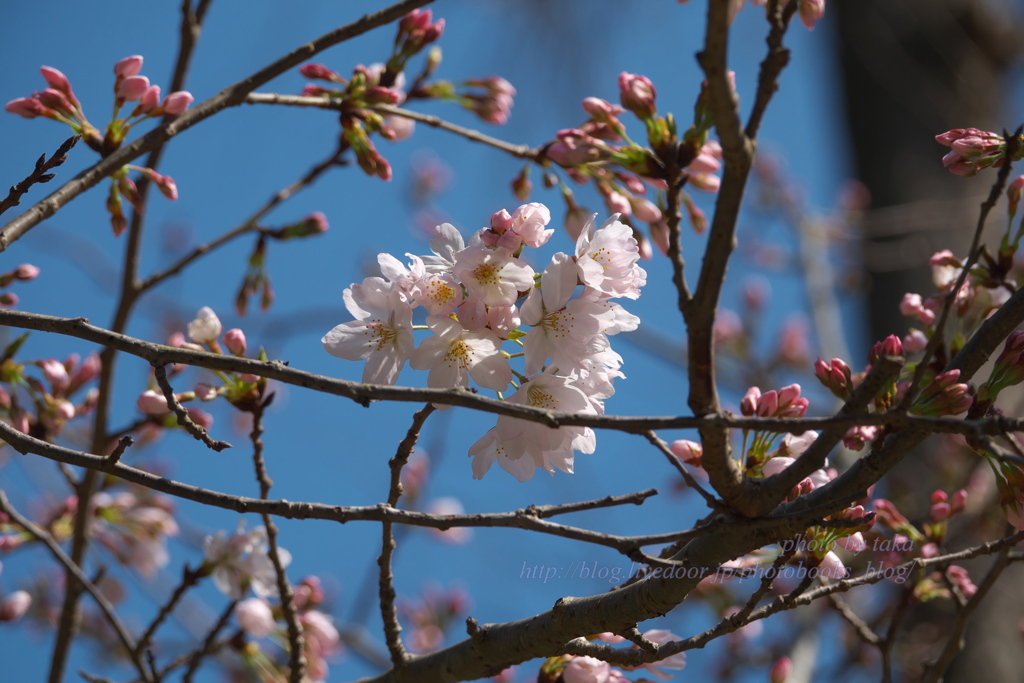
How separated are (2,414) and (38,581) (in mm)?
2241

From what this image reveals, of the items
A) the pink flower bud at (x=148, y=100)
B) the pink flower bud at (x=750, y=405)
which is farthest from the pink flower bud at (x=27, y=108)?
the pink flower bud at (x=750, y=405)

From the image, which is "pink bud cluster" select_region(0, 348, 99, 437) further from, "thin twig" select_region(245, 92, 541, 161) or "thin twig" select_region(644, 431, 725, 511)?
"thin twig" select_region(644, 431, 725, 511)

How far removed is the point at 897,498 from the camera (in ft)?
10.0

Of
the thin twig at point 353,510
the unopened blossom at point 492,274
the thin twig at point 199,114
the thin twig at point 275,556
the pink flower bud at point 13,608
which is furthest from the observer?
the pink flower bud at point 13,608

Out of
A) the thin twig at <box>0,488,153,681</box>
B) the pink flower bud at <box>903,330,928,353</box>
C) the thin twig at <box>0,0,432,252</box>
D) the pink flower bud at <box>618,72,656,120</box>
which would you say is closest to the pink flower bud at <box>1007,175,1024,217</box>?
the pink flower bud at <box>903,330,928,353</box>

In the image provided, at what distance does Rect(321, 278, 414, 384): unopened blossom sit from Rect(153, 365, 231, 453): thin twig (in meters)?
0.21

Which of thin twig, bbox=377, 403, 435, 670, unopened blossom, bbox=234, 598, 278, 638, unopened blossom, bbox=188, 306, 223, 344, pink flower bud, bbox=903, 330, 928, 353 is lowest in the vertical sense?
thin twig, bbox=377, 403, 435, 670

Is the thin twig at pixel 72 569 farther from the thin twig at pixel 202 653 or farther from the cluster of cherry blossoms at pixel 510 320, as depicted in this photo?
the cluster of cherry blossoms at pixel 510 320

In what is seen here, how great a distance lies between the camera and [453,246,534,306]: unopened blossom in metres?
1.04

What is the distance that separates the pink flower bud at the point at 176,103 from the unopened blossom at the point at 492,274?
0.74 meters

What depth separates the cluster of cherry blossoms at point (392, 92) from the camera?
158 centimetres

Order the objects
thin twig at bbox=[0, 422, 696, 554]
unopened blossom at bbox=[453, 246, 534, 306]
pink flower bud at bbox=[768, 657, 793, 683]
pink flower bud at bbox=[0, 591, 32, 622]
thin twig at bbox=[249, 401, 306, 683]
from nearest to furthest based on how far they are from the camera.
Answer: thin twig at bbox=[0, 422, 696, 554] < unopened blossom at bbox=[453, 246, 534, 306] < thin twig at bbox=[249, 401, 306, 683] < pink flower bud at bbox=[768, 657, 793, 683] < pink flower bud at bbox=[0, 591, 32, 622]

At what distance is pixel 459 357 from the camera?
3.46 feet

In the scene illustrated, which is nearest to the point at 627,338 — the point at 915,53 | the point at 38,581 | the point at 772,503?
the point at 915,53
